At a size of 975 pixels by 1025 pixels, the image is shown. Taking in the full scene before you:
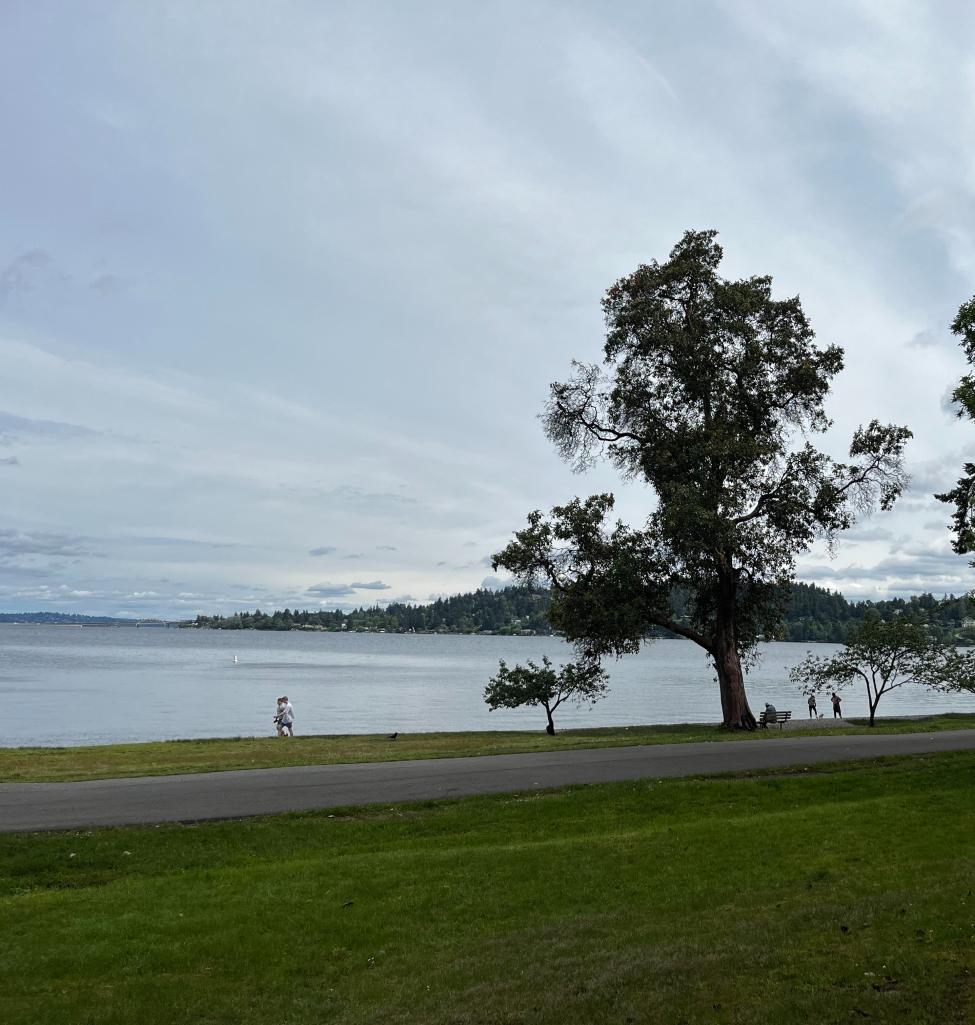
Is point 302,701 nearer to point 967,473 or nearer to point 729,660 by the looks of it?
point 729,660

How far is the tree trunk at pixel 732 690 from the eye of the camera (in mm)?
29422

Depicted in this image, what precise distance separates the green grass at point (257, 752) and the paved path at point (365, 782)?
3.62 ft

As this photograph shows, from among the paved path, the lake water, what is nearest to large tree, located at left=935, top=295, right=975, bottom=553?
the paved path

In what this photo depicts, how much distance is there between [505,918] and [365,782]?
852 cm

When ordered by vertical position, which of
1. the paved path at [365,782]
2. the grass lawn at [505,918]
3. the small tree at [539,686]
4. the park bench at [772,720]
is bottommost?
the park bench at [772,720]

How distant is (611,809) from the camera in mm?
14430

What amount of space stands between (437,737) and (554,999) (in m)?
25.3

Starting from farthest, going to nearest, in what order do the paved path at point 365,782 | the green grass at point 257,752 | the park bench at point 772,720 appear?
the park bench at point 772,720
the green grass at point 257,752
the paved path at point 365,782

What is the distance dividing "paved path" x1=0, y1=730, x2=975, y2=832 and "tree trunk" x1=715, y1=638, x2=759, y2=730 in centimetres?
651

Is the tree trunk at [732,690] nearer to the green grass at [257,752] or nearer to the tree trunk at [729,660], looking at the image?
the tree trunk at [729,660]

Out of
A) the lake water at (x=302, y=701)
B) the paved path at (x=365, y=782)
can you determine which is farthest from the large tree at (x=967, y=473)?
the lake water at (x=302, y=701)

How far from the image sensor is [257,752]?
23.8m

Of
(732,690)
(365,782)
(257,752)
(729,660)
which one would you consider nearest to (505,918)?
(365,782)

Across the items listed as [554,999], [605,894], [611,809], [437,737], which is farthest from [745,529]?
[554,999]
